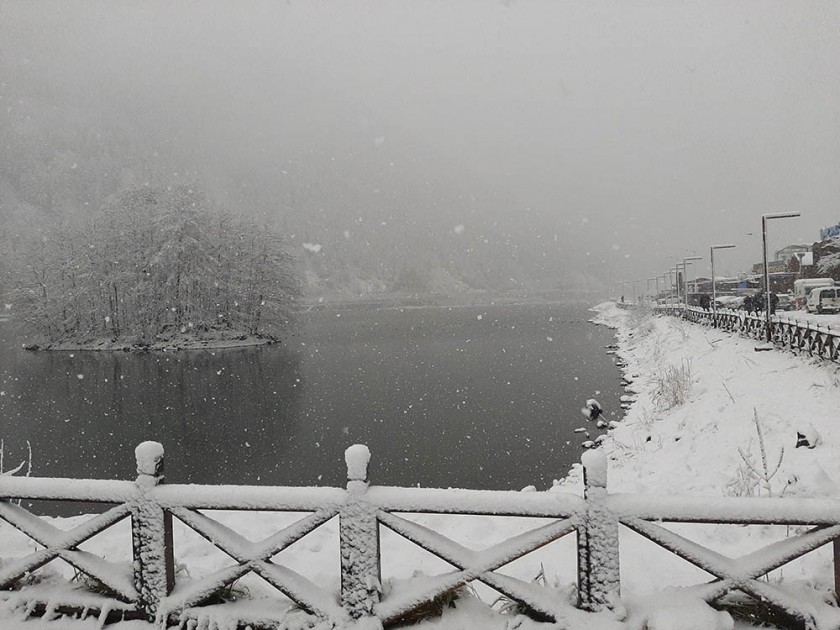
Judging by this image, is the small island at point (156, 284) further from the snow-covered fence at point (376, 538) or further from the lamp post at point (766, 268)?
the snow-covered fence at point (376, 538)

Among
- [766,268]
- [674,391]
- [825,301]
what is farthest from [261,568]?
[825,301]

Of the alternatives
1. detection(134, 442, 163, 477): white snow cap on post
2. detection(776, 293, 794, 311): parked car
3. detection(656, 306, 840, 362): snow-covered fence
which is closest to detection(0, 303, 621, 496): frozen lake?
detection(656, 306, 840, 362): snow-covered fence

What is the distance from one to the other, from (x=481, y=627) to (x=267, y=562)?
152 centimetres

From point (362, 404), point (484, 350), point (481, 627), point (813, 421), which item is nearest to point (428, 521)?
point (481, 627)

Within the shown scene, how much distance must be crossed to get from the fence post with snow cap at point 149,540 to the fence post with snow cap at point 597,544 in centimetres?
285

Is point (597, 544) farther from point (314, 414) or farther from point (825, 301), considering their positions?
point (825, 301)

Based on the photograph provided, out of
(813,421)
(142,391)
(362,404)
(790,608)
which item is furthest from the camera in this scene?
(142,391)

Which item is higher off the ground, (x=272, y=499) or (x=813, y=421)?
(x=272, y=499)

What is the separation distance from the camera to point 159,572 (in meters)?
3.73

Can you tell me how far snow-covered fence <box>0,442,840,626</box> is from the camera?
132 inches

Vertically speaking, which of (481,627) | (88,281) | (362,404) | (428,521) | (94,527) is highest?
(88,281)

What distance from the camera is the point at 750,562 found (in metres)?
3.42

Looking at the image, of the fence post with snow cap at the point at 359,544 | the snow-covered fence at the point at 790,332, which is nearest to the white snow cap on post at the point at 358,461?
the fence post with snow cap at the point at 359,544

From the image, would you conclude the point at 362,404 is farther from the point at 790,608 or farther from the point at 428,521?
the point at 790,608
